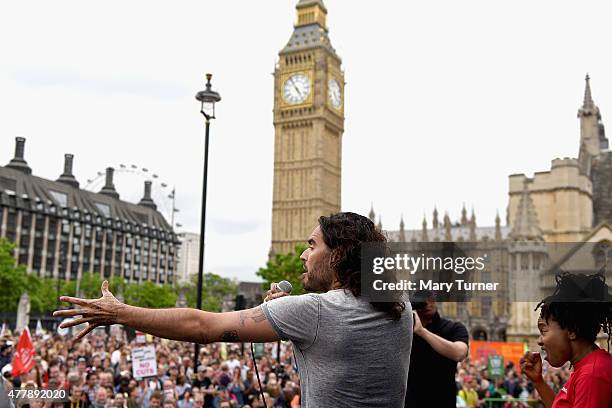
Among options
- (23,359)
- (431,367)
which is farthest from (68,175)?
(431,367)

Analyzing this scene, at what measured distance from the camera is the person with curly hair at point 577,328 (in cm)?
304

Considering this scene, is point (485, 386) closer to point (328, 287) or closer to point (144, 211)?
point (328, 287)

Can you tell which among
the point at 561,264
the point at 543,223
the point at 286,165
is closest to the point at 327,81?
the point at 286,165

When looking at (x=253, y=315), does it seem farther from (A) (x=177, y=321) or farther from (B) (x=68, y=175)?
(B) (x=68, y=175)

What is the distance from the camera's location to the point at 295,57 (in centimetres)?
10019

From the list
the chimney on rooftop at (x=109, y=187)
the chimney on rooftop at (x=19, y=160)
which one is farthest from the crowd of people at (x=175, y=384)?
the chimney on rooftop at (x=109, y=187)

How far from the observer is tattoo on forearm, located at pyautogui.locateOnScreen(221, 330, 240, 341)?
285 cm

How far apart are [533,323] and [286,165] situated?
5503 centimetres

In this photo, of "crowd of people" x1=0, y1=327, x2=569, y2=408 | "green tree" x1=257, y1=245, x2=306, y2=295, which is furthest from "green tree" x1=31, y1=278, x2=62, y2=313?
"crowd of people" x1=0, y1=327, x2=569, y2=408

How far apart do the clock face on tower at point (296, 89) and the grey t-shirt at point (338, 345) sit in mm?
97127

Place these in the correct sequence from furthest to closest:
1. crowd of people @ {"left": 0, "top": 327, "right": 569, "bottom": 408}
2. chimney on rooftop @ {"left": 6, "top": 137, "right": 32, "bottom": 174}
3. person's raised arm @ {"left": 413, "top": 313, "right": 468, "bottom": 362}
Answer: chimney on rooftop @ {"left": 6, "top": 137, "right": 32, "bottom": 174} < crowd of people @ {"left": 0, "top": 327, "right": 569, "bottom": 408} < person's raised arm @ {"left": 413, "top": 313, "right": 468, "bottom": 362}

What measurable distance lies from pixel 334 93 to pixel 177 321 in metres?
101

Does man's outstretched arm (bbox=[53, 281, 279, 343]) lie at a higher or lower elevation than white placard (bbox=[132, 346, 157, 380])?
higher

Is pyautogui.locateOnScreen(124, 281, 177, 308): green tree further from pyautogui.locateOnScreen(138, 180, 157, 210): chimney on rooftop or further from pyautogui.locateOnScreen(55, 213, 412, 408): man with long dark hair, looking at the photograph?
pyautogui.locateOnScreen(55, 213, 412, 408): man with long dark hair
